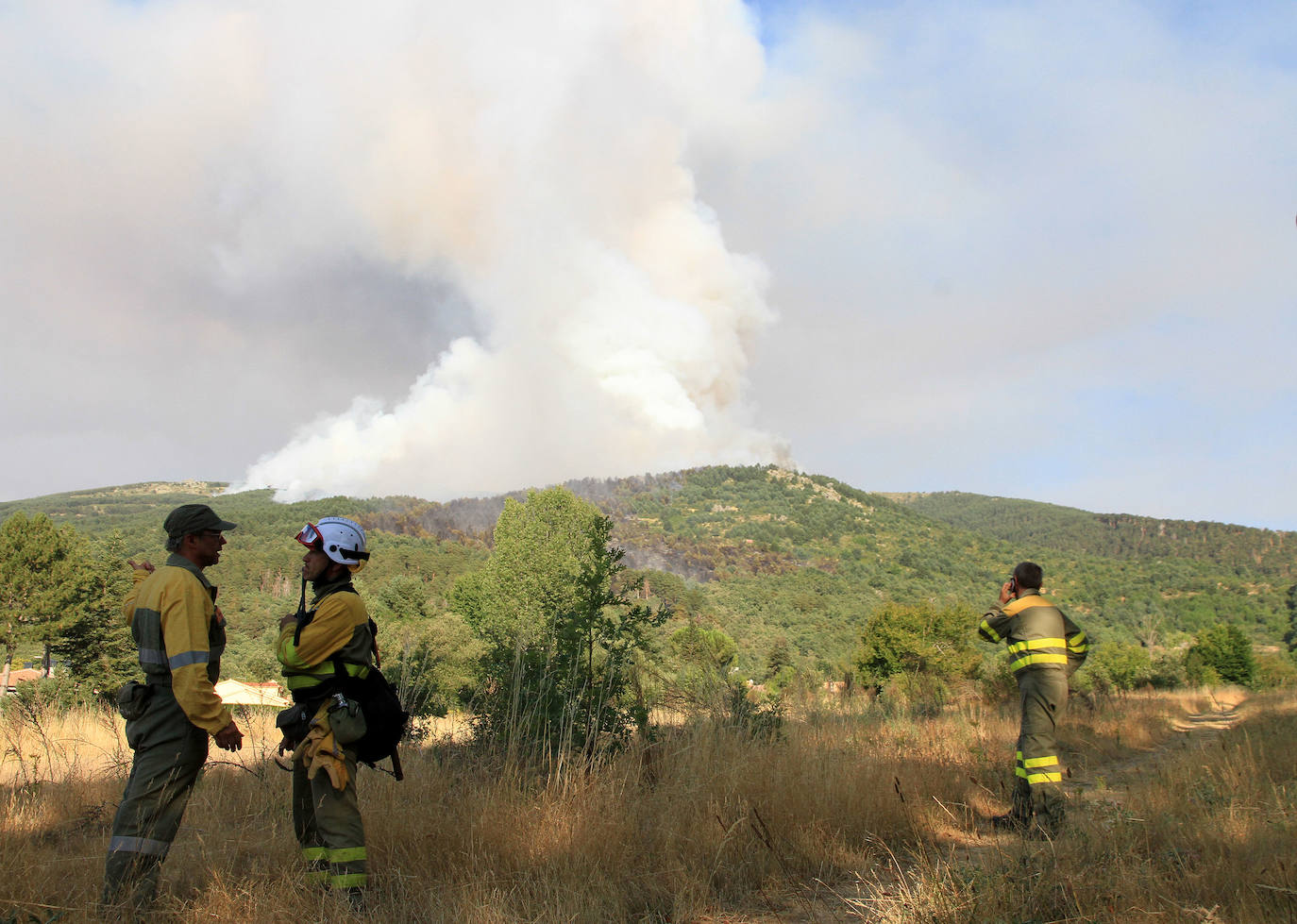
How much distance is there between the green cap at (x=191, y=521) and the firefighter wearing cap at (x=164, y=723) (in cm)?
2

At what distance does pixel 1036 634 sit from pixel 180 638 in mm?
5589

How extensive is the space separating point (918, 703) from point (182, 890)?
883 centimetres

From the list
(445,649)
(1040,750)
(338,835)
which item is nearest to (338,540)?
(338,835)

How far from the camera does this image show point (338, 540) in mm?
3486

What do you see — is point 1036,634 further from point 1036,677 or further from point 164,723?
Result: point 164,723

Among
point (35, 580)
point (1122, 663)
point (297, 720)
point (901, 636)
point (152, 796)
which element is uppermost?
point (297, 720)

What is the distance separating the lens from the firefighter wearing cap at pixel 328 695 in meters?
3.21

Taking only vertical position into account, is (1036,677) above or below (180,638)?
below

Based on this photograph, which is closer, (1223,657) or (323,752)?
(323,752)

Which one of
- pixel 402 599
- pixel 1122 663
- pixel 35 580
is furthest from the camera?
pixel 1122 663

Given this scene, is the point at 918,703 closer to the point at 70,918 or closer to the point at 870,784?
the point at 870,784

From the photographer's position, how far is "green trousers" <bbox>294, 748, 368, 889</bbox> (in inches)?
126

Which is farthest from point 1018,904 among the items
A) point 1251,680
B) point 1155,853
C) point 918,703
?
point 1251,680

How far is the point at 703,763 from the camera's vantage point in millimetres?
5027
